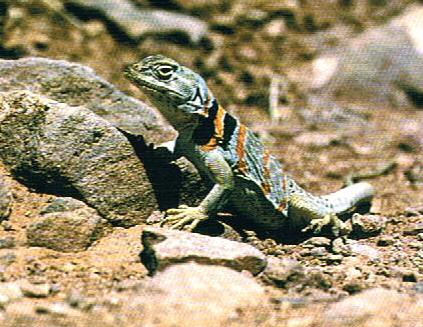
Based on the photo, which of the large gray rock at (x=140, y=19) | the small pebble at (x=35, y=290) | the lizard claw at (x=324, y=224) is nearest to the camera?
the small pebble at (x=35, y=290)

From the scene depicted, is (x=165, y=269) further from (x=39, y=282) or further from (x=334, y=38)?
(x=334, y=38)

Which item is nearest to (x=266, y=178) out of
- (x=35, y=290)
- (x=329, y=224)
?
(x=329, y=224)

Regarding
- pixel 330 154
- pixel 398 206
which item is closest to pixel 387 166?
pixel 330 154

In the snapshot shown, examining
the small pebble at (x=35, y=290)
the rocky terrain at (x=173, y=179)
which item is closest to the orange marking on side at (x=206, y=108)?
the rocky terrain at (x=173, y=179)

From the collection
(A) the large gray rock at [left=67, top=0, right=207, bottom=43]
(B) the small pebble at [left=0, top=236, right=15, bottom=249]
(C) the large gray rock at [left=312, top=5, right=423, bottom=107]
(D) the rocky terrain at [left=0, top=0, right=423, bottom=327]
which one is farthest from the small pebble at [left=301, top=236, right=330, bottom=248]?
(A) the large gray rock at [left=67, top=0, right=207, bottom=43]

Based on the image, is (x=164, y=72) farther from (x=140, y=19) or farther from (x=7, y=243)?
(x=140, y=19)

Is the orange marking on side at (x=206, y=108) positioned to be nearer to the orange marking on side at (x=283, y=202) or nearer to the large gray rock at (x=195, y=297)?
the orange marking on side at (x=283, y=202)

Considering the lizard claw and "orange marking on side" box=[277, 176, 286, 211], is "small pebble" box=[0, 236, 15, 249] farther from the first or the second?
the lizard claw
